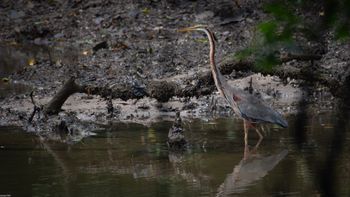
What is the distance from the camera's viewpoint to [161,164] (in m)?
7.53

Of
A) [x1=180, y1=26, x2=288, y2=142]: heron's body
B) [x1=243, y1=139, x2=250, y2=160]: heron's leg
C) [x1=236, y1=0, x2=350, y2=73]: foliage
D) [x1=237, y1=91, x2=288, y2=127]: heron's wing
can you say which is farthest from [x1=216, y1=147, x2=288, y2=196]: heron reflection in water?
[x1=236, y1=0, x2=350, y2=73]: foliage

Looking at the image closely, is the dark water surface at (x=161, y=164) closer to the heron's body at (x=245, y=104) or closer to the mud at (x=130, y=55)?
the heron's body at (x=245, y=104)

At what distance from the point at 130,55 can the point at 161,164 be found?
6.55 meters

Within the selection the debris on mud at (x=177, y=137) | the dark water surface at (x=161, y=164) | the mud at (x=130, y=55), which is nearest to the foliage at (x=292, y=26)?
the dark water surface at (x=161, y=164)

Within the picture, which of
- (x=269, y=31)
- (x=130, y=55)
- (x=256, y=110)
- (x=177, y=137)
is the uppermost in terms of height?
(x=130, y=55)

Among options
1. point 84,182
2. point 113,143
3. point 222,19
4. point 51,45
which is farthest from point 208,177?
point 51,45

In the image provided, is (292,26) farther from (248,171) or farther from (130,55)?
(130,55)

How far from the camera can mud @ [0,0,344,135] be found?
1082cm

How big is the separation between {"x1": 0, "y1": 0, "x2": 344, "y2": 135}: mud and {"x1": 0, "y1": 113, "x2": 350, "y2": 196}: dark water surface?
108 centimetres

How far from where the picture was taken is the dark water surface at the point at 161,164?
641 cm

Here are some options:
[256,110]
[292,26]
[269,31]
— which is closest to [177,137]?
[256,110]

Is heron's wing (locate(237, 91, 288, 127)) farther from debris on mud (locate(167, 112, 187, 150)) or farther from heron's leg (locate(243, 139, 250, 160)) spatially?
debris on mud (locate(167, 112, 187, 150))

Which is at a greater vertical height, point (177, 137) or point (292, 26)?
point (292, 26)

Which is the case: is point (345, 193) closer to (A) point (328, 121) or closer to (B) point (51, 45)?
(A) point (328, 121)
